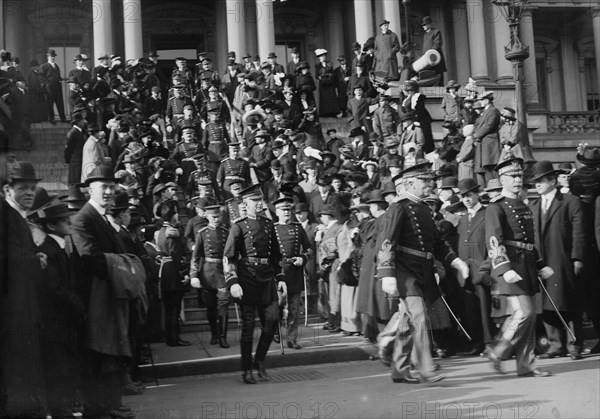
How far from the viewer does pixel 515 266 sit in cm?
816

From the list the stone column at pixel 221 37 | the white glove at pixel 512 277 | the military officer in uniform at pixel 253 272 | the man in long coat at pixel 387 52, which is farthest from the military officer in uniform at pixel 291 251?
the stone column at pixel 221 37

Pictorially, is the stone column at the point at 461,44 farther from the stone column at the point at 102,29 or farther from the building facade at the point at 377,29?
the stone column at the point at 102,29

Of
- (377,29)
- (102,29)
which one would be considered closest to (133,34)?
(102,29)

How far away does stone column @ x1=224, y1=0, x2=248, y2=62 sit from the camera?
2747cm

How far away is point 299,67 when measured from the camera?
2033 centimetres

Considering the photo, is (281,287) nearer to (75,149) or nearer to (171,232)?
(171,232)

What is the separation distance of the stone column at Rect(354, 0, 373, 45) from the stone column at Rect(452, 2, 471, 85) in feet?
18.3

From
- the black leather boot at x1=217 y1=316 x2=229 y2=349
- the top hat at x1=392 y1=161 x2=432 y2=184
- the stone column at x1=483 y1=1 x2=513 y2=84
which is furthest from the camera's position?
the stone column at x1=483 y1=1 x2=513 y2=84

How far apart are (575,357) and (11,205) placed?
22.3ft

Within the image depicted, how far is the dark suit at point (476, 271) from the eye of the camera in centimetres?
979

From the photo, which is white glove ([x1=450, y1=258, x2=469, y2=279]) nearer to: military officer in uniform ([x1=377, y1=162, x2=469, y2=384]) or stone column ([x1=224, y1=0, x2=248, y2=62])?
military officer in uniform ([x1=377, y1=162, x2=469, y2=384])

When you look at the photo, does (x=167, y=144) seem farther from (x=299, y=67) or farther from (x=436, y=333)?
(x=436, y=333)

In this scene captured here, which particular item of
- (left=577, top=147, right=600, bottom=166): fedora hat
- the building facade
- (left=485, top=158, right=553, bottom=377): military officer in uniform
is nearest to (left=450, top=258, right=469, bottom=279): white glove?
(left=485, top=158, right=553, bottom=377): military officer in uniform

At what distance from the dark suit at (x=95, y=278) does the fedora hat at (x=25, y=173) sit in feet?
3.33
